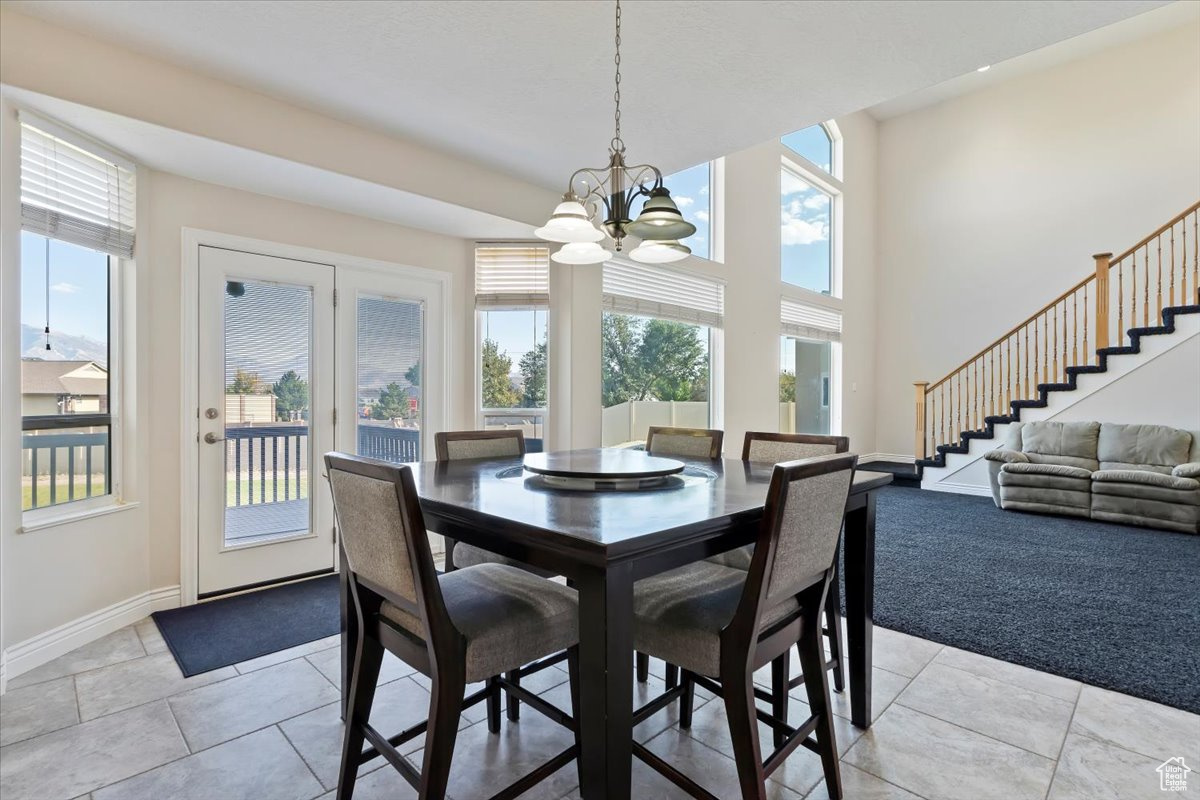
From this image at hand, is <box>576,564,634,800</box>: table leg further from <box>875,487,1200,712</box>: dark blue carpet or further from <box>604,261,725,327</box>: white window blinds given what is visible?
<box>604,261,725,327</box>: white window blinds

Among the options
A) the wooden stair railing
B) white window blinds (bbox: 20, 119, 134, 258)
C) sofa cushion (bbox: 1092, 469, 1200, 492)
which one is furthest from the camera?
the wooden stair railing

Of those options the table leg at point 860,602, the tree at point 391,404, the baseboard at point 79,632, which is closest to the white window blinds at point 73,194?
the tree at point 391,404

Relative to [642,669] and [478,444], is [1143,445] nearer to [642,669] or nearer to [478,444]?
[642,669]

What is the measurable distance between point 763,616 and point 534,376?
302 cm

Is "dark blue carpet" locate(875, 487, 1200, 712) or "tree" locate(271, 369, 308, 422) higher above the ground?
"tree" locate(271, 369, 308, 422)

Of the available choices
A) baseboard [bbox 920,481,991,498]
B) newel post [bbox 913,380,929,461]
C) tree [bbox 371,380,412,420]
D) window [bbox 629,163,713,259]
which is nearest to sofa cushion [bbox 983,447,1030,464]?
baseboard [bbox 920,481,991,498]

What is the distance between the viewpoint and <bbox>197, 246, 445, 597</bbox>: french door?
3.11 meters

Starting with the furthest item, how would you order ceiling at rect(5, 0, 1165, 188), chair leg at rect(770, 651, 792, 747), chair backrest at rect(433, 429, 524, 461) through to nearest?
chair backrest at rect(433, 429, 524, 461) → ceiling at rect(5, 0, 1165, 188) → chair leg at rect(770, 651, 792, 747)

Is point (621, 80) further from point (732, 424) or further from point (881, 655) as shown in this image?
point (732, 424)

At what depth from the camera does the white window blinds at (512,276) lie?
4086 mm

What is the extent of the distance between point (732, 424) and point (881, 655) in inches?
143

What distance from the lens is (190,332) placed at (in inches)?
118

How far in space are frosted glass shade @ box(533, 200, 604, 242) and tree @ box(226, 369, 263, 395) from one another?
86.7 inches

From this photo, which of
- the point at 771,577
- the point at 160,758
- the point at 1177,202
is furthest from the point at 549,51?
the point at 1177,202
